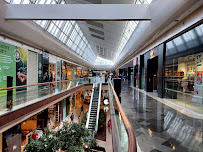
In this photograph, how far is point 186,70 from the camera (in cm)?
761

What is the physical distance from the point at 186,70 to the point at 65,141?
25.3 ft

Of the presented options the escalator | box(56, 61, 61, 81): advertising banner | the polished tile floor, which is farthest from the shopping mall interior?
box(56, 61, 61, 81): advertising banner

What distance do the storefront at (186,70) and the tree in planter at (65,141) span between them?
5.26 meters

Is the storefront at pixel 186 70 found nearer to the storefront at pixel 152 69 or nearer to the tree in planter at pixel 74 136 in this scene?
the storefront at pixel 152 69

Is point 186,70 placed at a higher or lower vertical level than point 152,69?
lower

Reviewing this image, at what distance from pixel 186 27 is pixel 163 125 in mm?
4363

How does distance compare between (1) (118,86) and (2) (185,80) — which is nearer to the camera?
(1) (118,86)

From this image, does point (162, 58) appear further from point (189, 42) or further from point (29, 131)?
point (29, 131)

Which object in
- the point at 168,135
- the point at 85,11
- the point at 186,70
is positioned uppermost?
the point at 85,11

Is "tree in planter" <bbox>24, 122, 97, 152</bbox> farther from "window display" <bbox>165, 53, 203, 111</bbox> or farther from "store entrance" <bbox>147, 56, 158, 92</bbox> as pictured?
"store entrance" <bbox>147, 56, 158, 92</bbox>

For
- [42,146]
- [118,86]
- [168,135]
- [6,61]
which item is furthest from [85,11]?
[6,61]

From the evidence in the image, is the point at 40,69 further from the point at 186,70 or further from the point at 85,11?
the point at 186,70

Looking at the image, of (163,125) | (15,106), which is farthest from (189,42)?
(15,106)

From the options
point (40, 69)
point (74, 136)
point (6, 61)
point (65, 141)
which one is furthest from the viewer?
point (40, 69)
